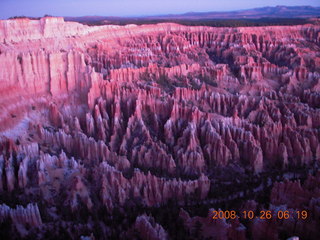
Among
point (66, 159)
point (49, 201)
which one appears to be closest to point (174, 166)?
point (66, 159)

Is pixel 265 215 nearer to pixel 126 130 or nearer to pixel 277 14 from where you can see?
pixel 126 130

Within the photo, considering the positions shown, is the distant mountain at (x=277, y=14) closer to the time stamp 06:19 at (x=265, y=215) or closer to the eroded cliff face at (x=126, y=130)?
the eroded cliff face at (x=126, y=130)

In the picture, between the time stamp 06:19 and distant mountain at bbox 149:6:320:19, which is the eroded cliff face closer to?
the time stamp 06:19

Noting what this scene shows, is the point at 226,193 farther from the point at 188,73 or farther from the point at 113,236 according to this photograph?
the point at 188,73

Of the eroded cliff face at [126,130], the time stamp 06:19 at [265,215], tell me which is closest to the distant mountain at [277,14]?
the eroded cliff face at [126,130]

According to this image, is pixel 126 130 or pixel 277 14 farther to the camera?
pixel 277 14

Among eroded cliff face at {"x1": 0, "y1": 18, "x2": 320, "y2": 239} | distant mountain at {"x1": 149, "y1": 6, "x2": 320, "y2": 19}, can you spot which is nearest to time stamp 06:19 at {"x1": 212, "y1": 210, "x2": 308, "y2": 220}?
eroded cliff face at {"x1": 0, "y1": 18, "x2": 320, "y2": 239}

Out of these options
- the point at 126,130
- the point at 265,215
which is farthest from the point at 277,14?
the point at 265,215

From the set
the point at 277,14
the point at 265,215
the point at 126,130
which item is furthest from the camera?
the point at 277,14
